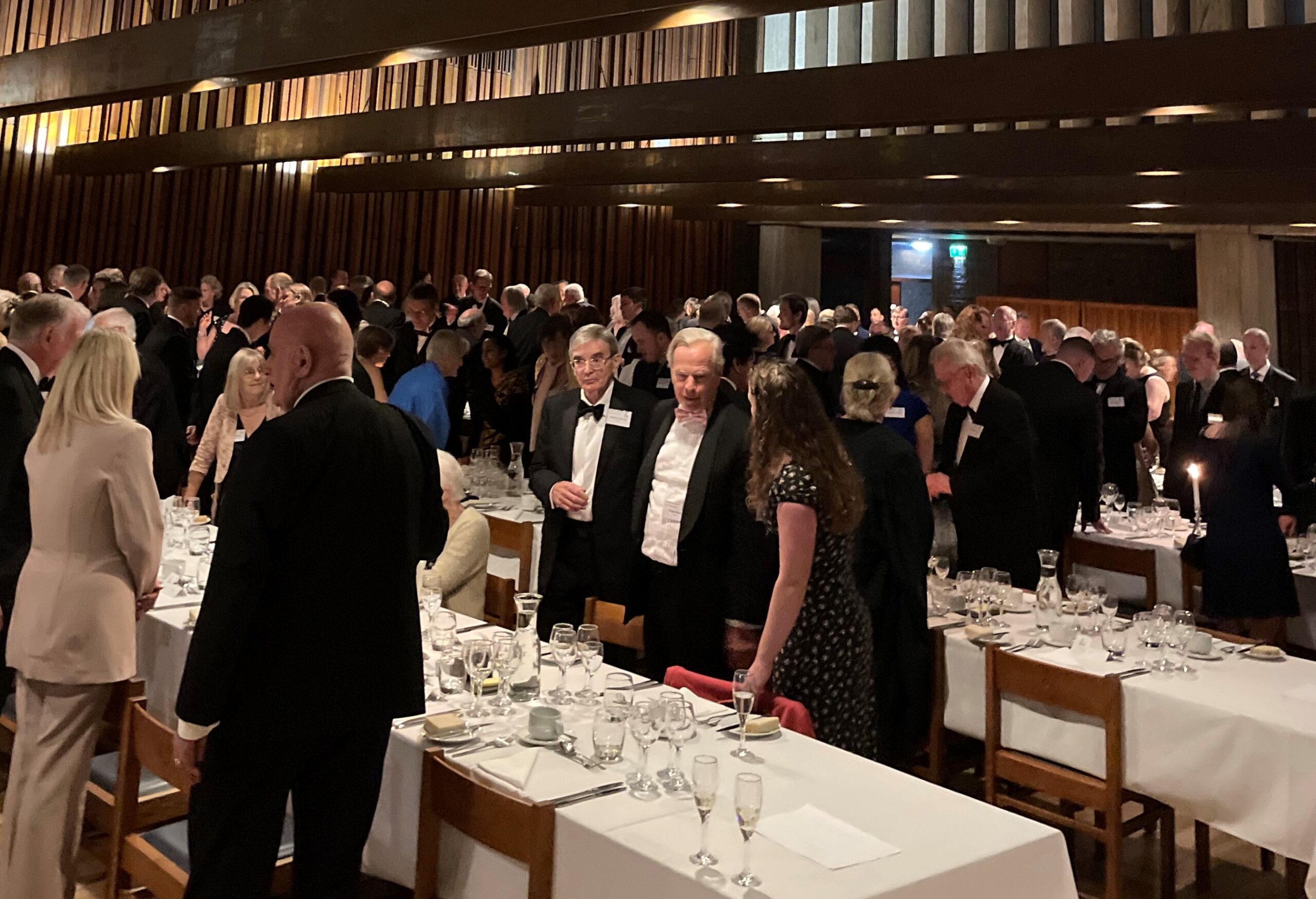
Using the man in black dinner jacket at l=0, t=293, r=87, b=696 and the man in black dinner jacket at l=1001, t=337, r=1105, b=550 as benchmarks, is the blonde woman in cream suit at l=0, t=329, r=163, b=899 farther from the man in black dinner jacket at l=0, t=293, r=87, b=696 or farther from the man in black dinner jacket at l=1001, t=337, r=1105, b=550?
the man in black dinner jacket at l=1001, t=337, r=1105, b=550

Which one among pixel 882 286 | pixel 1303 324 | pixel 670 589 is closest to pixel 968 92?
pixel 670 589

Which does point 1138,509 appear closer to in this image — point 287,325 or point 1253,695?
point 1253,695

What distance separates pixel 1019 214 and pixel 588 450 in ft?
24.2

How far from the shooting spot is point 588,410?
467 centimetres

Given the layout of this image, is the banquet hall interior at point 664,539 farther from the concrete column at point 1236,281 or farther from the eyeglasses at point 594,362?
the concrete column at point 1236,281

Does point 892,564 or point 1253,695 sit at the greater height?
point 892,564

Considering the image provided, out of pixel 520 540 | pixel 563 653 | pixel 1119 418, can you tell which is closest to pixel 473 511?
pixel 520 540

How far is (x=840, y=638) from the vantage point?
359 centimetres

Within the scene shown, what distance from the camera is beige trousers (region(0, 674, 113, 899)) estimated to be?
125 inches

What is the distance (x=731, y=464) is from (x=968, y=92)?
9.40 ft

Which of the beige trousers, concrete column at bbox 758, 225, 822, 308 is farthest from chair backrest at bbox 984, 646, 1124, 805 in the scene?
concrete column at bbox 758, 225, 822, 308

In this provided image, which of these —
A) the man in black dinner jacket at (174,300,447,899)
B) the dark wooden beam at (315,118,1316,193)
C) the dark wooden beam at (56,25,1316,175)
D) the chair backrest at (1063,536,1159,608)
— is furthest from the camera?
the dark wooden beam at (315,118,1316,193)

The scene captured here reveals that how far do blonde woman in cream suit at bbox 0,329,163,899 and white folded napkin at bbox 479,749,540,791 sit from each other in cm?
125

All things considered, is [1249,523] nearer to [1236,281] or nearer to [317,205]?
[1236,281]
